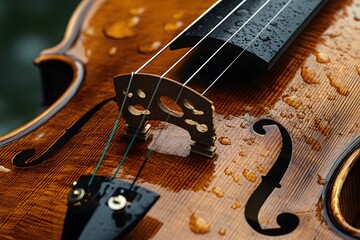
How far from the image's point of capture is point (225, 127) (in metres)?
1.09

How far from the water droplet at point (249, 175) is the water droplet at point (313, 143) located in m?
0.16

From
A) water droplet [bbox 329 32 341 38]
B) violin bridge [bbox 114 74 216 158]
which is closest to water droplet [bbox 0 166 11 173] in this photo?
violin bridge [bbox 114 74 216 158]

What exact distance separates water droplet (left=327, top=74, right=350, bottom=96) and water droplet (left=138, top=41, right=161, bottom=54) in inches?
18.6

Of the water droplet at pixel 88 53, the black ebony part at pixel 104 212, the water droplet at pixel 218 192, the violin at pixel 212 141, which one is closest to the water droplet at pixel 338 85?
the violin at pixel 212 141

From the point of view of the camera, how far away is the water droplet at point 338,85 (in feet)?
3.98

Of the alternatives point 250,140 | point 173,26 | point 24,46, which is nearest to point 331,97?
point 250,140

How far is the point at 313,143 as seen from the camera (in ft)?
3.62

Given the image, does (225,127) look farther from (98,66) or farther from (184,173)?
(98,66)

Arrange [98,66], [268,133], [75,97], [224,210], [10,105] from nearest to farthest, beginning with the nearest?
1. [224,210]
2. [268,133]
3. [75,97]
4. [98,66]
5. [10,105]

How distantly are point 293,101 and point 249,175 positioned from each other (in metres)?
0.25

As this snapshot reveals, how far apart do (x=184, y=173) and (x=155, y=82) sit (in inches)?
7.1

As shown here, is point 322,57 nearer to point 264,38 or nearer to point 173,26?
point 264,38

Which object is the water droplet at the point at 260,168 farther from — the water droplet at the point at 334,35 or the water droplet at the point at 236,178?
the water droplet at the point at 334,35

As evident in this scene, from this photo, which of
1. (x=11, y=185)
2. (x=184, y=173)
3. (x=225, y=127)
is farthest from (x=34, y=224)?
(x=225, y=127)
